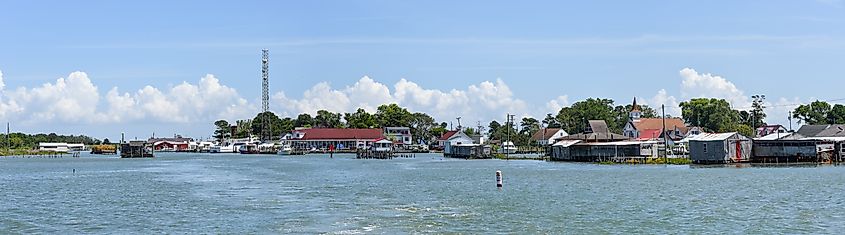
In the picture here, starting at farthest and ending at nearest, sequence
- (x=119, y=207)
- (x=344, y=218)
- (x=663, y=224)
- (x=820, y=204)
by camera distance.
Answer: (x=119, y=207)
(x=820, y=204)
(x=344, y=218)
(x=663, y=224)

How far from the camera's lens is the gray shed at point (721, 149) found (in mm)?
69875

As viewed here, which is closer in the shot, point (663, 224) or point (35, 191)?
point (663, 224)

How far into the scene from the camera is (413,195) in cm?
4031

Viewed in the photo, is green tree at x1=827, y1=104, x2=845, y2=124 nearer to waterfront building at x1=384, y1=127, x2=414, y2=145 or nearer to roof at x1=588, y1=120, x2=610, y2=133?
roof at x1=588, y1=120, x2=610, y2=133

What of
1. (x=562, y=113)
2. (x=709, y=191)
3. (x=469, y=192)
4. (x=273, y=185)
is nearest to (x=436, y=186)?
(x=469, y=192)

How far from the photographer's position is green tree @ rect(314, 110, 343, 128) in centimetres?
18812

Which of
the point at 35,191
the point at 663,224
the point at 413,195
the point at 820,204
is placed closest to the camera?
the point at 663,224

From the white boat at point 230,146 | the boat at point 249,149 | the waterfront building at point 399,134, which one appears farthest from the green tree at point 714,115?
the white boat at point 230,146

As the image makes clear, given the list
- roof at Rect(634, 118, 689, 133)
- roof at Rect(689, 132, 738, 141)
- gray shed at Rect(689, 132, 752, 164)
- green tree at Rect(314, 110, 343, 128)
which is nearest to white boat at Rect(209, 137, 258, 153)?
green tree at Rect(314, 110, 343, 128)

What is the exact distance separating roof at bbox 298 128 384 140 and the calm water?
346ft

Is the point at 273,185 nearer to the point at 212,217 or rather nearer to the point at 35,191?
the point at 35,191

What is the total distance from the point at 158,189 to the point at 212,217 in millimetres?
18222

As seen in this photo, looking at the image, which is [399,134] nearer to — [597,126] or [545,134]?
[545,134]

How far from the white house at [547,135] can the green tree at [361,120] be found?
1409 inches
